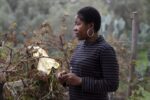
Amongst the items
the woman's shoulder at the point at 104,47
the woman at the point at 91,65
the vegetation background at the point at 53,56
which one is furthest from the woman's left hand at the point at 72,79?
the vegetation background at the point at 53,56

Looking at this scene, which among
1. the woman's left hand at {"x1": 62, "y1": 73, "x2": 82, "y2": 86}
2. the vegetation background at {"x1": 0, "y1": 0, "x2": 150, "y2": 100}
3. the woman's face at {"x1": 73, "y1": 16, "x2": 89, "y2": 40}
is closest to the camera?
the woman's left hand at {"x1": 62, "y1": 73, "x2": 82, "y2": 86}

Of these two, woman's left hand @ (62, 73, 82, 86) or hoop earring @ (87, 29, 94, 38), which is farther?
hoop earring @ (87, 29, 94, 38)

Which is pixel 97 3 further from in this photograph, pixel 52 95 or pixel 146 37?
pixel 52 95

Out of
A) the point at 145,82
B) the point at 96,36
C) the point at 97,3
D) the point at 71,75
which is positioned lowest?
the point at 145,82

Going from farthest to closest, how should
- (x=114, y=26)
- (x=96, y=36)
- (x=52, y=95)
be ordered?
(x=114, y=26)
(x=52, y=95)
(x=96, y=36)

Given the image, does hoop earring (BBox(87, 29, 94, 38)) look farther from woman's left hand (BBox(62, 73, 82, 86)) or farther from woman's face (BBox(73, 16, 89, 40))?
woman's left hand (BBox(62, 73, 82, 86))

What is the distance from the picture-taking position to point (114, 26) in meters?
13.9

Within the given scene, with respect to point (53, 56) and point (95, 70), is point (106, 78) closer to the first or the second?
point (95, 70)

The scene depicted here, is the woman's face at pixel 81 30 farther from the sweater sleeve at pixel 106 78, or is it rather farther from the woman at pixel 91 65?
the sweater sleeve at pixel 106 78

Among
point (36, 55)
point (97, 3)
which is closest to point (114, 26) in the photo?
point (97, 3)

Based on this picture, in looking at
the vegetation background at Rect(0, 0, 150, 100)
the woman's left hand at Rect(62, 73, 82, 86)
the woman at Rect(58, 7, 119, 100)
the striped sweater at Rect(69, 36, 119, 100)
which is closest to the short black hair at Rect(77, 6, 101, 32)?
the woman at Rect(58, 7, 119, 100)

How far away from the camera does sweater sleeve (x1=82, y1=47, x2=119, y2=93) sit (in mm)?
2191

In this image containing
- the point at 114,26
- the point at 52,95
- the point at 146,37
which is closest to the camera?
the point at 52,95

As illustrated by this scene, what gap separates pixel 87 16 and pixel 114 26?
38.6 feet
